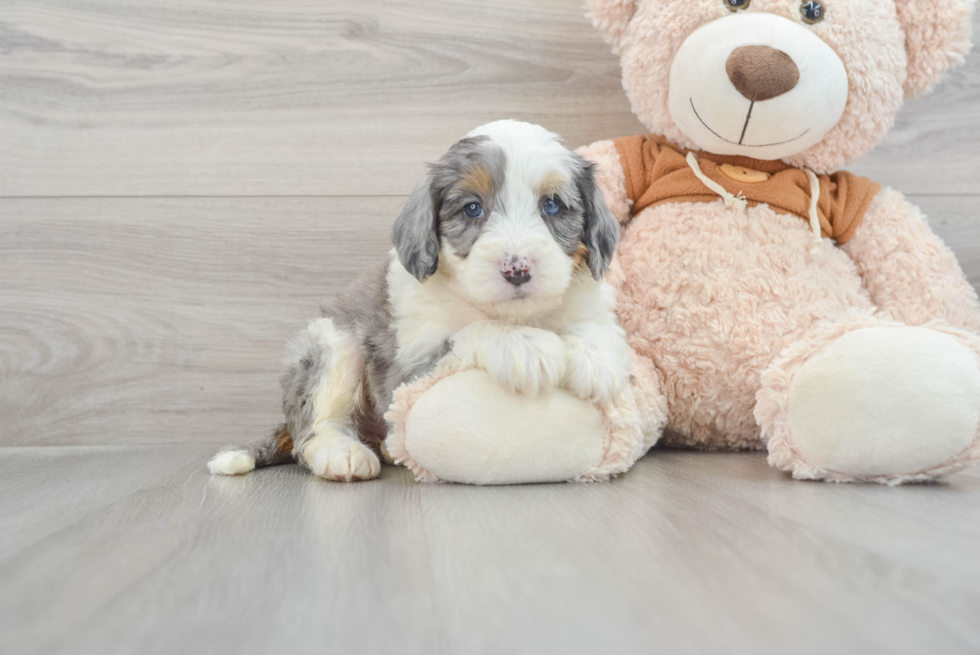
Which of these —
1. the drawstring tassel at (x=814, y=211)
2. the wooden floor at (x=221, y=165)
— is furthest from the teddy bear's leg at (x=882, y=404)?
the wooden floor at (x=221, y=165)

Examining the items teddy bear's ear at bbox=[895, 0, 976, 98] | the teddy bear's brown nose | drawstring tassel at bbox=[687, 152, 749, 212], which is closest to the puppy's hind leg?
drawstring tassel at bbox=[687, 152, 749, 212]

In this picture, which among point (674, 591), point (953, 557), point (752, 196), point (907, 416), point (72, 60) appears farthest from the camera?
point (72, 60)

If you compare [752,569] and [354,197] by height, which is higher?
[354,197]

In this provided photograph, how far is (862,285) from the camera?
1.92 m

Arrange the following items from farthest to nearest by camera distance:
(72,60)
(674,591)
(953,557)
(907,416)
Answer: (72,60) < (907,416) < (953,557) < (674,591)

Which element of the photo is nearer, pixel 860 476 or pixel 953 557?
pixel 953 557

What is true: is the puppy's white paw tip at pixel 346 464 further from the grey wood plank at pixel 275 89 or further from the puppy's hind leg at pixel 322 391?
the grey wood plank at pixel 275 89

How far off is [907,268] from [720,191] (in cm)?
49

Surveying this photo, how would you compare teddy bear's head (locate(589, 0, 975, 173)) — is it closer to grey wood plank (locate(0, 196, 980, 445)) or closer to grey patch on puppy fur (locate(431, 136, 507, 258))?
grey patch on puppy fur (locate(431, 136, 507, 258))

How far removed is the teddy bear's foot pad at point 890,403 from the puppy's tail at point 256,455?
1214 millimetres

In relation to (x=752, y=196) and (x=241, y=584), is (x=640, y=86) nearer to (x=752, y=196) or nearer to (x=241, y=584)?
(x=752, y=196)

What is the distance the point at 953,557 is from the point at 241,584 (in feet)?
2.94

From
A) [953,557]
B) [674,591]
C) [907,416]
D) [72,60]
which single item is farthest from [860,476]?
[72,60]

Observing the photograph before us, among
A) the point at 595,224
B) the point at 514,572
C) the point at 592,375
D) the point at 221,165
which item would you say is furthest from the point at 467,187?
the point at 221,165
